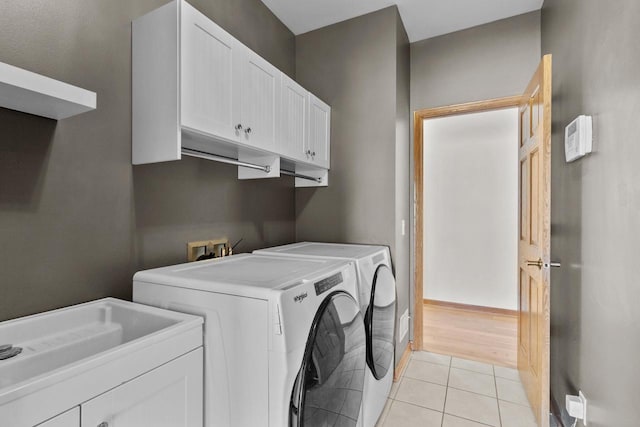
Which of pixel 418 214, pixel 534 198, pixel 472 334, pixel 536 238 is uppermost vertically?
pixel 534 198

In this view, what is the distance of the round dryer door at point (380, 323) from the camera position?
1742 mm

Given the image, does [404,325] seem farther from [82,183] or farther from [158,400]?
[82,183]

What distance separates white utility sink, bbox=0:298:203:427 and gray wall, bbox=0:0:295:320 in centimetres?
9

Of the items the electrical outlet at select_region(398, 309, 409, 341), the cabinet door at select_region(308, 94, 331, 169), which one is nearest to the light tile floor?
the electrical outlet at select_region(398, 309, 409, 341)

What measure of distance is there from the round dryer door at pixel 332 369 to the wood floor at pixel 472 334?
69.7 inches

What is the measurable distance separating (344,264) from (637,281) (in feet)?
3.52

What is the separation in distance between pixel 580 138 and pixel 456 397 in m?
1.77

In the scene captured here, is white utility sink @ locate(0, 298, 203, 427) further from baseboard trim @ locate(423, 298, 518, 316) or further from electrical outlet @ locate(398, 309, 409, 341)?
baseboard trim @ locate(423, 298, 518, 316)

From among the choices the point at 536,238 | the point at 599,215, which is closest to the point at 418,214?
the point at 536,238

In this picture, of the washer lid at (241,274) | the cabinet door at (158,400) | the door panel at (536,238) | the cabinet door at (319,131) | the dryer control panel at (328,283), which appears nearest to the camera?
the cabinet door at (158,400)

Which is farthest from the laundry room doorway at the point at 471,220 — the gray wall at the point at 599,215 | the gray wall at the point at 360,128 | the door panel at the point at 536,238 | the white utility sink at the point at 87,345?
the white utility sink at the point at 87,345

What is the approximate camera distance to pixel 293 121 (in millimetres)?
2119

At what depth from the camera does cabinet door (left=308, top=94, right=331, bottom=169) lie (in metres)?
2.37

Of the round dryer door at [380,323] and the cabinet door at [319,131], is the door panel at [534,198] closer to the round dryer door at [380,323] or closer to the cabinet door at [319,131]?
the round dryer door at [380,323]
